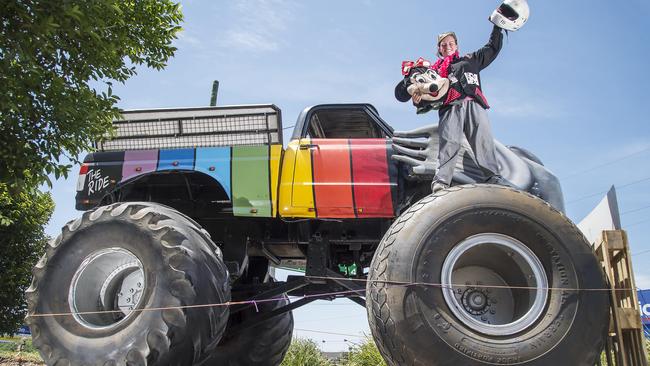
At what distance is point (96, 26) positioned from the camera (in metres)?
6.84

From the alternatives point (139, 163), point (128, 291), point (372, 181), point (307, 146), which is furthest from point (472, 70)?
point (128, 291)

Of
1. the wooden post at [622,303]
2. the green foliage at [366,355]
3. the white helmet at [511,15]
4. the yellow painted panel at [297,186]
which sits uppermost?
the white helmet at [511,15]

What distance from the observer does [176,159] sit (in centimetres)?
502

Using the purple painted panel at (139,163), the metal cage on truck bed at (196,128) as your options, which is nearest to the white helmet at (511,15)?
the metal cage on truck bed at (196,128)

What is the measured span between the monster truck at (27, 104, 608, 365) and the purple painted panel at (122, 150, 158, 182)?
0.01 metres

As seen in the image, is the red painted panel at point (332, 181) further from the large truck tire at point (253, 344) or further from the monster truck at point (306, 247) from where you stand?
the large truck tire at point (253, 344)

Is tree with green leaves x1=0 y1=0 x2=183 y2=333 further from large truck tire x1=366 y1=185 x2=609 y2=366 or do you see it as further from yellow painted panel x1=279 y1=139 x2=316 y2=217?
large truck tire x1=366 y1=185 x2=609 y2=366

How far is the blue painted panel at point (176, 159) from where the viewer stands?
498 cm

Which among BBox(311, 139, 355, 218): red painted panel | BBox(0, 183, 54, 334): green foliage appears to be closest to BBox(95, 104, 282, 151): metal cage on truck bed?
BBox(311, 139, 355, 218): red painted panel

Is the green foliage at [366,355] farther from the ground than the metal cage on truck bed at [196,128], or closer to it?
closer to it

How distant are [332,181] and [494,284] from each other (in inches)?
65.3

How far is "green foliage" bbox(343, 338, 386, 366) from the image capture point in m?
11.3

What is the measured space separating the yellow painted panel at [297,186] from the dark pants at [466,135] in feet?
3.74

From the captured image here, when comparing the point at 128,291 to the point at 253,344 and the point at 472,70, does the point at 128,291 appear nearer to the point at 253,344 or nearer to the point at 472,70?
the point at 253,344
